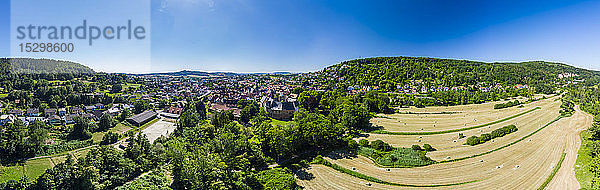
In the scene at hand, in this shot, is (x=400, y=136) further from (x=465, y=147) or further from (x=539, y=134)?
(x=539, y=134)

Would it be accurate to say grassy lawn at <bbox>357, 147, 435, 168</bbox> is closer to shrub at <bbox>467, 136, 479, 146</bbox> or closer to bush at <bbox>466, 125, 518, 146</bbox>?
shrub at <bbox>467, 136, 479, 146</bbox>

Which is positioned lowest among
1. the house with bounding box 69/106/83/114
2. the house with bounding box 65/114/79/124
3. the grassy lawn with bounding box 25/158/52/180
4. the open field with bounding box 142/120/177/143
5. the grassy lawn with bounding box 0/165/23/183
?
the grassy lawn with bounding box 25/158/52/180

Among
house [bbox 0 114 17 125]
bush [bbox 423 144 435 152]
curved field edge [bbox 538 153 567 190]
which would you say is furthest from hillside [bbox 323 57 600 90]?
house [bbox 0 114 17 125]

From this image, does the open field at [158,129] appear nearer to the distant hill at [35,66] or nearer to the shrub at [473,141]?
the shrub at [473,141]

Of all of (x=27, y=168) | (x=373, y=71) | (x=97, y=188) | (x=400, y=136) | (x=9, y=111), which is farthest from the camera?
(x=373, y=71)

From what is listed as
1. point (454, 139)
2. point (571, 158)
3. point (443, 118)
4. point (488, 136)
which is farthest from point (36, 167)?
point (443, 118)

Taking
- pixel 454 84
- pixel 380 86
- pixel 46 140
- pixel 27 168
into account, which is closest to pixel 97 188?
pixel 27 168
